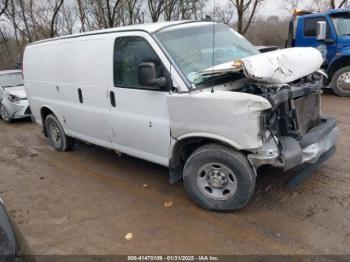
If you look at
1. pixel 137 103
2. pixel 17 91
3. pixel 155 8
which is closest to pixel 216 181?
pixel 137 103

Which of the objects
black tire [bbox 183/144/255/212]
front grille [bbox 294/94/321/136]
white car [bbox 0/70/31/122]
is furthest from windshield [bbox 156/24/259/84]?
white car [bbox 0/70/31/122]

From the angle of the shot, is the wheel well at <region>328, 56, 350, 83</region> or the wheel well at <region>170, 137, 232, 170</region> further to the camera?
the wheel well at <region>328, 56, 350, 83</region>

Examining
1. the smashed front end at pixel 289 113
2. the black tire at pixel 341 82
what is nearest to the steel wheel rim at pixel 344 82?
the black tire at pixel 341 82

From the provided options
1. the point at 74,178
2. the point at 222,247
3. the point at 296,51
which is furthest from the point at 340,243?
the point at 74,178

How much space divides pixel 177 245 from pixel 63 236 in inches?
50.0

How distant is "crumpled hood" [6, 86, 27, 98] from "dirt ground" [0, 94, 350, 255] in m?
4.34

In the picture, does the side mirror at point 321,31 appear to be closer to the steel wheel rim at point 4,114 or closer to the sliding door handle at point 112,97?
the sliding door handle at point 112,97

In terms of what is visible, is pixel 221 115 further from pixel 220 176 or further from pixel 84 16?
pixel 84 16

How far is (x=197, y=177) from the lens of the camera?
3.94m

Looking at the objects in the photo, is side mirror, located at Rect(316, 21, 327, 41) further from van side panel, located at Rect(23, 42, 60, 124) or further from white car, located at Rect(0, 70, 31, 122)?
white car, located at Rect(0, 70, 31, 122)

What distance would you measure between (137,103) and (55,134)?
9.95 feet

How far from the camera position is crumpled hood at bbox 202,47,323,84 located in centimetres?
351

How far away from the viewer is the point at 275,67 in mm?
3596

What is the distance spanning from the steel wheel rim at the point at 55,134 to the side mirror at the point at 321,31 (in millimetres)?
7031
